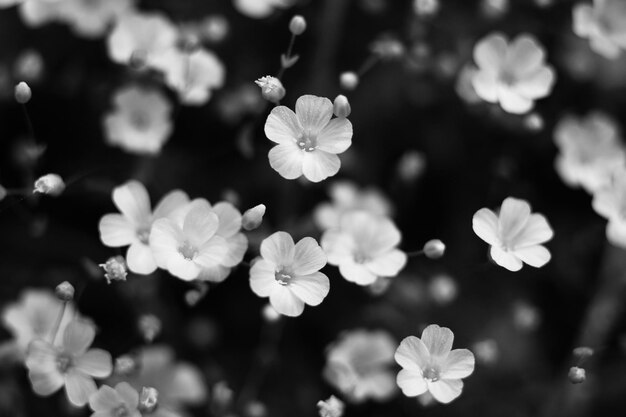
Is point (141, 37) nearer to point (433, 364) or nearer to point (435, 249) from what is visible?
point (435, 249)

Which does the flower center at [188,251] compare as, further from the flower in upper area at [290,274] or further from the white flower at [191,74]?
the white flower at [191,74]

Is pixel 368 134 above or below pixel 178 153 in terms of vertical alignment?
above

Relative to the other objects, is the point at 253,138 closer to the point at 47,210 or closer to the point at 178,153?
the point at 178,153

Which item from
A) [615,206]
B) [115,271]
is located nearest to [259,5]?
[115,271]

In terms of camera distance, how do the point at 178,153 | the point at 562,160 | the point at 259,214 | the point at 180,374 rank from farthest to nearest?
the point at 178,153
the point at 562,160
the point at 180,374
the point at 259,214

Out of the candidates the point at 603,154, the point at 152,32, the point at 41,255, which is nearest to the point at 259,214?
the point at 152,32

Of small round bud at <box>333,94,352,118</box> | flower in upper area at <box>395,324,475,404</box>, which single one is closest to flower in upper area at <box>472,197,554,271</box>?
flower in upper area at <box>395,324,475,404</box>
